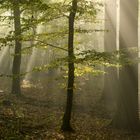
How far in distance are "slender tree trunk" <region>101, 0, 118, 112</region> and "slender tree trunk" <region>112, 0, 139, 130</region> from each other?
15.1ft

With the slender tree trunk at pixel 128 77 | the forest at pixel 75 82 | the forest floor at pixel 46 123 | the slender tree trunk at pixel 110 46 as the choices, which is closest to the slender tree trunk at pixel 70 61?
the forest at pixel 75 82

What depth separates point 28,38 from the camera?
11375 mm

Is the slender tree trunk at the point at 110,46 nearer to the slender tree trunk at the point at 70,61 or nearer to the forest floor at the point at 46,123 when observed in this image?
the forest floor at the point at 46,123

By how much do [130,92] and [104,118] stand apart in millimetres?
2462

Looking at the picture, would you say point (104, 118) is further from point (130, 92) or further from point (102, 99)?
point (102, 99)

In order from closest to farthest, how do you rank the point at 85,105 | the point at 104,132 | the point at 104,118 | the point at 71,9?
the point at 71,9, the point at 104,132, the point at 104,118, the point at 85,105

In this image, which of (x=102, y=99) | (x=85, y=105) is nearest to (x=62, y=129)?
(x=85, y=105)

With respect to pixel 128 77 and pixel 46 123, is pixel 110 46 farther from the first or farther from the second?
pixel 46 123

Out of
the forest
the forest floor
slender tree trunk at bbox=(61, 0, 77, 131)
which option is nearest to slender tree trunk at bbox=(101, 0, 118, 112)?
the forest

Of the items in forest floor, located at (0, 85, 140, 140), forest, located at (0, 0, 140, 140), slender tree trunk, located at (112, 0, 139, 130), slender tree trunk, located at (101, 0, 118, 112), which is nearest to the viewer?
forest floor, located at (0, 85, 140, 140)

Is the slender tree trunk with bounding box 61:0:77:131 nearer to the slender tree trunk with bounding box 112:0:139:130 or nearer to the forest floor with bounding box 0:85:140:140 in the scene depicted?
the forest floor with bounding box 0:85:140:140

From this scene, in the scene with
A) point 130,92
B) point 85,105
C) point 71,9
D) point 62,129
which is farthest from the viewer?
point 85,105

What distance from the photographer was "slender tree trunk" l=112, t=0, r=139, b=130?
13.6 meters

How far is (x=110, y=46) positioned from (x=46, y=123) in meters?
8.69
